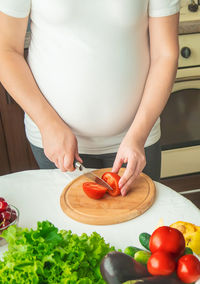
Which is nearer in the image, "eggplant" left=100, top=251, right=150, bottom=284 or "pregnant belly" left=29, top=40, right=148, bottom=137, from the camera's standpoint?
"eggplant" left=100, top=251, right=150, bottom=284

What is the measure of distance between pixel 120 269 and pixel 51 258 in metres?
0.17

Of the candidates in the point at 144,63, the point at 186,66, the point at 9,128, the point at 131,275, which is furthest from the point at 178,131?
the point at 131,275

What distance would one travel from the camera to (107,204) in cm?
120

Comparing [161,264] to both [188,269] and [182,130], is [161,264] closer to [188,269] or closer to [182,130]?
[188,269]

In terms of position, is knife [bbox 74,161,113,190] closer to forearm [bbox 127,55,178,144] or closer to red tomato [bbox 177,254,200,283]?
forearm [bbox 127,55,178,144]

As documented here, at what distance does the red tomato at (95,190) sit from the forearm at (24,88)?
8.5 inches

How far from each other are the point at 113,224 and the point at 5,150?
1.34m

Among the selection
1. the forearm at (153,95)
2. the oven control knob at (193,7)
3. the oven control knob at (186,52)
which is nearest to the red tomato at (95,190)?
the forearm at (153,95)

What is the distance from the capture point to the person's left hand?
121 centimetres

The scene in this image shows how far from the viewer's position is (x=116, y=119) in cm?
135

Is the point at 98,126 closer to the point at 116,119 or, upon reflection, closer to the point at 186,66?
the point at 116,119

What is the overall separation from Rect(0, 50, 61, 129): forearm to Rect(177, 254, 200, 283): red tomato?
67 centimetres

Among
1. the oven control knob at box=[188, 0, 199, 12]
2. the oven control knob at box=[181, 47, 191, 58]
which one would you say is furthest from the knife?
the oven control knob at box=[188, 0, 199, 12]

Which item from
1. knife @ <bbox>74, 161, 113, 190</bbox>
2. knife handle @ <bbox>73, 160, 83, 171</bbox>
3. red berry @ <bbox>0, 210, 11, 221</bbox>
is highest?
red berry @ <bbox>0, 210, 11, 221</bbox>
